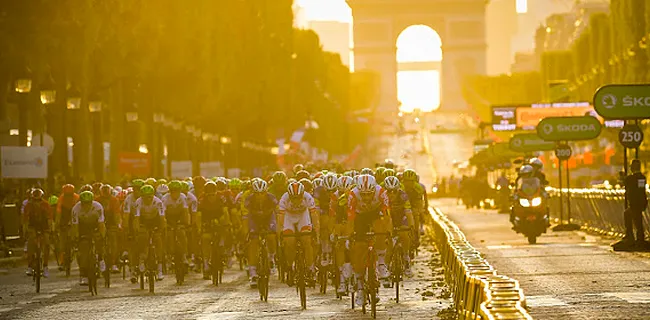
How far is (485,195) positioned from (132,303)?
60.2 metres

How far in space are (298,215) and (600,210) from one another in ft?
65.1

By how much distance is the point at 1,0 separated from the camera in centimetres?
4728

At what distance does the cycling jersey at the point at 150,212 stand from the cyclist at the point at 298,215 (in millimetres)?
4474

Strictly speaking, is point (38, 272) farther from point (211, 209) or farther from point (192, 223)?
point (211, 209)

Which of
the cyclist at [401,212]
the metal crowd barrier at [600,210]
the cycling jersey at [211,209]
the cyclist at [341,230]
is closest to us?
the cyclist at [341,230]

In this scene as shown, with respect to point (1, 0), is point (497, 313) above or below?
below

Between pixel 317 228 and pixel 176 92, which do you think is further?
pixel 176 92

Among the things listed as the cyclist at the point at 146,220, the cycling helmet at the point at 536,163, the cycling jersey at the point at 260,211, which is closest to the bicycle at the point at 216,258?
the cyclist at the point at 146,220

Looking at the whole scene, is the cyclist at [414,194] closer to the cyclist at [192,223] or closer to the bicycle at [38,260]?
the cyclist at [192,223]

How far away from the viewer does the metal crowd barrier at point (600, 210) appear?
126 ft

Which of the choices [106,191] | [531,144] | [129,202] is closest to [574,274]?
[129,202]

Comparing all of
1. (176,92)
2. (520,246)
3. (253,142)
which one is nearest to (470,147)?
(253,142)

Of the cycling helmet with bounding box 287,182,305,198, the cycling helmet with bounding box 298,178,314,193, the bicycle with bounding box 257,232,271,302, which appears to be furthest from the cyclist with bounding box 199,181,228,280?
the cycling helmet with bounding box 287,182,305,198

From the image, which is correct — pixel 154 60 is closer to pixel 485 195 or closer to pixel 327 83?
pixel 485 195
